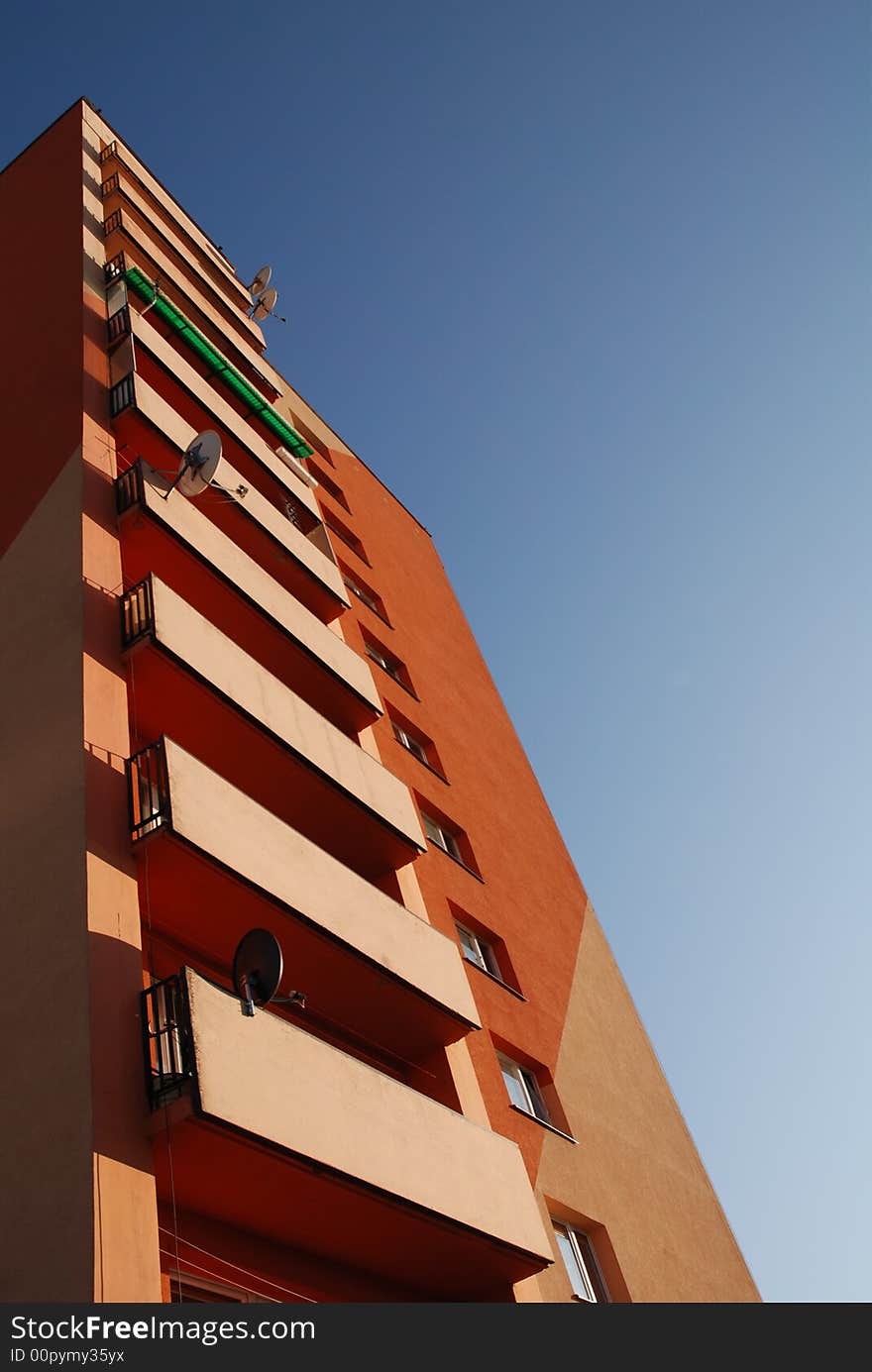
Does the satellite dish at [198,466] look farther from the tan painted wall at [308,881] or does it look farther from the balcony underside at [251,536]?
the tan painted wall at [308,881]

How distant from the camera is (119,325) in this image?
1544cm

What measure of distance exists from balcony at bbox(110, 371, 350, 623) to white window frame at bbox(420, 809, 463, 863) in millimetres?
3432

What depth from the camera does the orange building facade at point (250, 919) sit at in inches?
296

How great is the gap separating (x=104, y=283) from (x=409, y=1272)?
14.3 meters

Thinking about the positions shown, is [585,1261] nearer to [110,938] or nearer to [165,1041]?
[165,1041]

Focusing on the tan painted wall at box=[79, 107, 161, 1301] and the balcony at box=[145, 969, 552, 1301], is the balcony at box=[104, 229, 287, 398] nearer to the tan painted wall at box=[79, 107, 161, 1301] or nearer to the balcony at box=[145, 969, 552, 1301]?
the tan painted wall at box=[79, 107, 161, 1301]

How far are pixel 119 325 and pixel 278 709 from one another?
22.5 ft

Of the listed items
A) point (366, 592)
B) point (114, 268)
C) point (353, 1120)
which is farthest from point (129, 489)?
point (366, 592)

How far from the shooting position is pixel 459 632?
24.9 metres

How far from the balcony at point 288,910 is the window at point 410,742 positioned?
18.0 feet

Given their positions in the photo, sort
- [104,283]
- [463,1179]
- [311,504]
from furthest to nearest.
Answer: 1. [311,504]
2. [104,283]
3. [463,1179]

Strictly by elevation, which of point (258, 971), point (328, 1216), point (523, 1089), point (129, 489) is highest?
point (129, 489)

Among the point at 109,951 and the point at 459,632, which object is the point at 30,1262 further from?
the point at 459,632

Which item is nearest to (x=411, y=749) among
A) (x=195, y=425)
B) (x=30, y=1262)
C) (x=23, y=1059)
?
(x=195, y=425)
